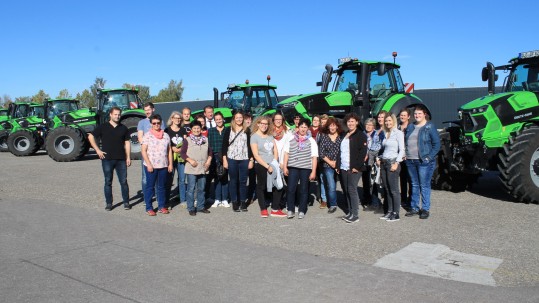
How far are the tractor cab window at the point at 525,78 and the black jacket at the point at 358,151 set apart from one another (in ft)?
14.3

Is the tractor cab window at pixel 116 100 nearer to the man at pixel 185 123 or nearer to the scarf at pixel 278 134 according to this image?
the man at pixel 185 123

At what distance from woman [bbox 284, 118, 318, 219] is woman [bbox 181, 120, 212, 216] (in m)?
1.38

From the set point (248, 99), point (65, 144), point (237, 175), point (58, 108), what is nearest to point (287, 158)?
point (237, 175)

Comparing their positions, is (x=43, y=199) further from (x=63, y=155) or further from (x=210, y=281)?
(x=63, y=155)

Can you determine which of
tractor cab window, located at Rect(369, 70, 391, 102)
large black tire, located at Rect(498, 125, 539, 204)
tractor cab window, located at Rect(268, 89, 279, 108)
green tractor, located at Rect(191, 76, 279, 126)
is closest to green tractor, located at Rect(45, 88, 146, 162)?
green tractor, located at Rect(191, 76, 279, 126)

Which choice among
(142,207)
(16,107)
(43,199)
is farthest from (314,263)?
(16,107)

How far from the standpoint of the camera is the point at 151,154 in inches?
310

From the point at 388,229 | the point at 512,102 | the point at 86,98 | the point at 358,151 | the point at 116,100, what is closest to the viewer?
the point at 388,229

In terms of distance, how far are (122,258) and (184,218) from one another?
232 centimetres

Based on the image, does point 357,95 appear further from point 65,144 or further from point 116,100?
point 65,144

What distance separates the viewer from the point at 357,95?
37.5ft

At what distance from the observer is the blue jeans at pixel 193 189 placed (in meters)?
8.02

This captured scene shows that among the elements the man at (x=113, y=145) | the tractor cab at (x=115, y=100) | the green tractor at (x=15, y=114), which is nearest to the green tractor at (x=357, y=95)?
the man at (x=113, y=145)

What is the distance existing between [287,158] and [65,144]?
40.9ft
